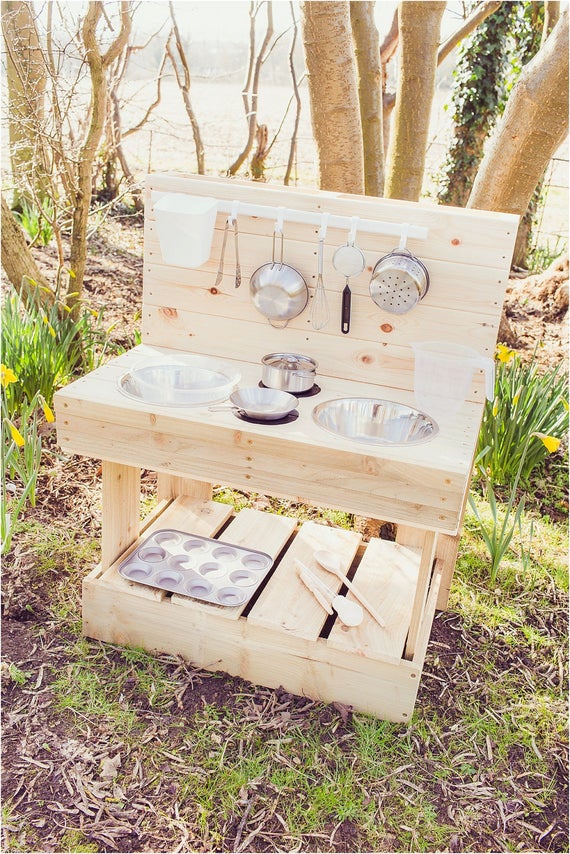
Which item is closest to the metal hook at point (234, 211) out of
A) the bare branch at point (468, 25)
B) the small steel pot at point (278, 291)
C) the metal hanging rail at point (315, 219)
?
the metal hanging rail at point (315, 219)

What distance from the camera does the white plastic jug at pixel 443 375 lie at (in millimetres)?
2154

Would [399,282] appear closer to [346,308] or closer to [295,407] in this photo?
[346,308]

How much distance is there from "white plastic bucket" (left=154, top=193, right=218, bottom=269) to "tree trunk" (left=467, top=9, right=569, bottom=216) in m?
1.46

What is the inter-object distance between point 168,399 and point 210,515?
2.08 feet

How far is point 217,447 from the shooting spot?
1972mm

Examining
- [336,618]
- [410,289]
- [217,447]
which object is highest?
[410,289]

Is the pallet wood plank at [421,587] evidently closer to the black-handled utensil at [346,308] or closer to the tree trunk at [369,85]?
the black-handled utensil at [346,308]

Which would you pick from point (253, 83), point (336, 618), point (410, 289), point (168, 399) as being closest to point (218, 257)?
point (168, 399)

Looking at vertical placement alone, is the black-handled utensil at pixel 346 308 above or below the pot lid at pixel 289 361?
above

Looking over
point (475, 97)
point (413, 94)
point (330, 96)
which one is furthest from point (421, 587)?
point (475, 97)

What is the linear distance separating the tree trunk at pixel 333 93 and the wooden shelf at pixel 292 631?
1.51m

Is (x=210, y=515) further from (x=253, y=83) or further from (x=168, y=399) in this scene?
(x=253, y=83)

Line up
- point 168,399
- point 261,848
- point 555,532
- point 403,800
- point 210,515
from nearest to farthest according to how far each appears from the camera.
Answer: point 261,848 → point 403,800 → point 168,399 → point 210,515 → point 555,532

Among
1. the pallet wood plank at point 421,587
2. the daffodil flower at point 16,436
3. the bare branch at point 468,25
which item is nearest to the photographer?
A: the pallet wood plank at point 421,587
